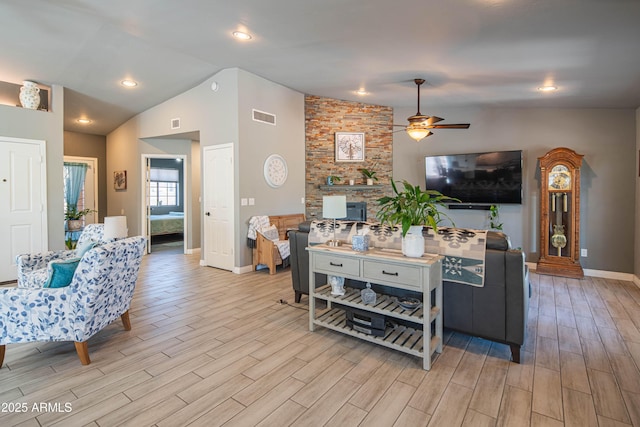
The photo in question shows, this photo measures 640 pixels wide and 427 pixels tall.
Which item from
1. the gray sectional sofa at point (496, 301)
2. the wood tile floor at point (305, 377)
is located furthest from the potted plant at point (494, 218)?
the gray sectional sofa at point (496, 301)

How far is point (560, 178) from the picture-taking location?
5027 mm

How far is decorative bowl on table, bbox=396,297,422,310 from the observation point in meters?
2.55

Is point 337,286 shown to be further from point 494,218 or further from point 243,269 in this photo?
point 494,218

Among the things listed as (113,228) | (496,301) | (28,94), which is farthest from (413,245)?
(28,94)

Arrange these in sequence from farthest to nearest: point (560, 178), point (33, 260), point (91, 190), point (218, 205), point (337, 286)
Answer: point (91, 190)
point (218, 205)
point (560, 178)
point (33, 260)
point (337, 286)

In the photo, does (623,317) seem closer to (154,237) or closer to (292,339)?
(292,339)

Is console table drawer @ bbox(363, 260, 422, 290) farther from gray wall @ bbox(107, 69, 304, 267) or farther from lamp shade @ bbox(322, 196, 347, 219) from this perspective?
gray wall @ bbox(107, 69, 304, 267)

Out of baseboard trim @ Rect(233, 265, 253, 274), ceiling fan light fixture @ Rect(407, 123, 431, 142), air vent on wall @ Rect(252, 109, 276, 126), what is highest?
air vent on wall @ Rect(252, 109, 276, 126)

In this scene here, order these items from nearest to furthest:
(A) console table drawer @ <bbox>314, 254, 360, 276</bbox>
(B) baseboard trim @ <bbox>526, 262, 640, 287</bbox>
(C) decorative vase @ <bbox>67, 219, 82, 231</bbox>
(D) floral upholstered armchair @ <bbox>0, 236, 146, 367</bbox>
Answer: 1. (D) floral upholstered armchair @ <bbox>0, 236, 146, 367</bbox>
2. (A) console table drawer @ <bbox>314, 254, 360, 276</bbox>
3. (B) baseboard trim @ <bbox>526, 262, 640, 287</bbox>
4. (C) decorative vase @ <bbox>67, 219, 82, 231</bbox>

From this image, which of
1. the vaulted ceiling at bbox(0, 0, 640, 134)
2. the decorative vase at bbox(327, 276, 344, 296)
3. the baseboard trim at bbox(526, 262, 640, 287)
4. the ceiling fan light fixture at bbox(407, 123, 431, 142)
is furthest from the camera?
the ceiling fan light fixture at bbox(407, 123, 431, 142)

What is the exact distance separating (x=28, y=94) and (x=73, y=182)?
293cm

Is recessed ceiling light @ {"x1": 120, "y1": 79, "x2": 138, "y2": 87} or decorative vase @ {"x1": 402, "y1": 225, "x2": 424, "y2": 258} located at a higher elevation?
recessed ceiling light @ {"x1": 120, "y1": 79, "x2": 138, "y2": 87}

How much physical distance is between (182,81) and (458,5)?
4.41m

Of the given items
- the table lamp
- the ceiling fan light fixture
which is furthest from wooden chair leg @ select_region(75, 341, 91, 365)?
the ceiling fan light fixture
